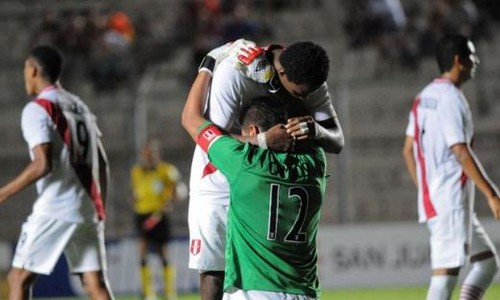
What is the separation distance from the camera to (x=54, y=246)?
8.25 metres

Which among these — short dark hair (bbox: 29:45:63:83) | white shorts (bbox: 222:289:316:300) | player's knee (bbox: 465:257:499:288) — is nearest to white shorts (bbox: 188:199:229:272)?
white shorts (bbox: 222:289:316:300)

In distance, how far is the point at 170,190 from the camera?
15734 mm

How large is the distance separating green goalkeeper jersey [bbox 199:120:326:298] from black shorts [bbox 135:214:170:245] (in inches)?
404

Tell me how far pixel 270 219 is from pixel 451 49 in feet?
12.1

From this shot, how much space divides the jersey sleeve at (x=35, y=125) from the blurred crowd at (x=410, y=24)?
10.1 meters

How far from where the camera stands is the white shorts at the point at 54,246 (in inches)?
324

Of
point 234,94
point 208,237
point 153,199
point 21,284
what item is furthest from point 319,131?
point 153,199

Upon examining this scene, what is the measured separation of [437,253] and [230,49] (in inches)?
102

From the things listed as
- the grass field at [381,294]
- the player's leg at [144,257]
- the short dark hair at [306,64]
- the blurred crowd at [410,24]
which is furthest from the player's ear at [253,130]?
the blurred crowd at [410,24]

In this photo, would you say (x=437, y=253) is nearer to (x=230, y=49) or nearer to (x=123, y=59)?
(x=230, y=49)

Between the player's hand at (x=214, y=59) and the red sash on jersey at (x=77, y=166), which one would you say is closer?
the player's hand at (x=214, y=59)

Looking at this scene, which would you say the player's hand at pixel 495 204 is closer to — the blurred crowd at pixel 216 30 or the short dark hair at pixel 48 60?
the short dark hair at pixel 48 60

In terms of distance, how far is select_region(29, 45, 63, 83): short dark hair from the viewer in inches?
326

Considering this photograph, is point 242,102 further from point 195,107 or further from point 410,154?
point 410,154
